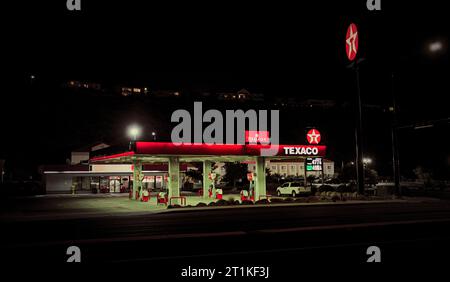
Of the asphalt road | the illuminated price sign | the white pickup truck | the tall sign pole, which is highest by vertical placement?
the tall sign pole

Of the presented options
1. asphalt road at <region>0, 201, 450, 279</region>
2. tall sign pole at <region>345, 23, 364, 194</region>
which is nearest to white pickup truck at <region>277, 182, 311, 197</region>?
tall sign pole at <region>345, 23, 364, 194</region>

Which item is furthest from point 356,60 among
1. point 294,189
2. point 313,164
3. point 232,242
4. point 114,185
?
point 114,185

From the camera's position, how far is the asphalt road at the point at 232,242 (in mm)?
9828

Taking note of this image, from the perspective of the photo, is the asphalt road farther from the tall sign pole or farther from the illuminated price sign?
the tall sign pole

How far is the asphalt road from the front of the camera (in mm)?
9828

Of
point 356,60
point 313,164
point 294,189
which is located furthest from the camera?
point 294,189

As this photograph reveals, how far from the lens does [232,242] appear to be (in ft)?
41.2

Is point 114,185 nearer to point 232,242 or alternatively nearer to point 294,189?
point 294,189

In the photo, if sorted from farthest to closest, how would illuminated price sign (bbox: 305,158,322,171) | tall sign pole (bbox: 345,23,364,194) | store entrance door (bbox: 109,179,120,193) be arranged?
store entrance door (bbox: 109,179,120,193), illuminated price sign (bbox: 305,158,322,171), tall sign pole (bbox: 345,23,364,194)

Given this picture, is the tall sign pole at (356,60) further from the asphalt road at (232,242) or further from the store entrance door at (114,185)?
the store entrance door at (114,185)

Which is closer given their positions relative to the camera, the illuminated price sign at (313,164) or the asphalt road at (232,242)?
the asphalt road at (232,242)

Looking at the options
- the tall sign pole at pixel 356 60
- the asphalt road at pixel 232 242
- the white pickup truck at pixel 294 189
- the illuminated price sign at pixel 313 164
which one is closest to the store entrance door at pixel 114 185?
the white pickup truck at pixel 294 189

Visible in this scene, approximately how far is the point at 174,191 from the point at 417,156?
76.5 m
